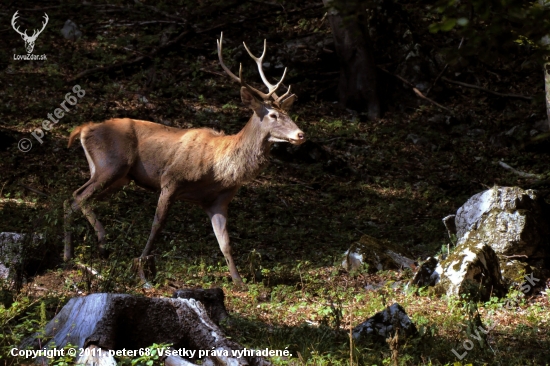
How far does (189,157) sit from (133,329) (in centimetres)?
449

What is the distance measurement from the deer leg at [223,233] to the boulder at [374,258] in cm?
145

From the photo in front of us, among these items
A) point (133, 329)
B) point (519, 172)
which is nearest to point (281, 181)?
point (519, 172)

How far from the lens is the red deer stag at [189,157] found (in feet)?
30.1

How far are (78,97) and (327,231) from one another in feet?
19.1

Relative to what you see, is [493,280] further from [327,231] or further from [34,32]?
[34,32]

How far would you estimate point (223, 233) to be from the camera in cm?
912

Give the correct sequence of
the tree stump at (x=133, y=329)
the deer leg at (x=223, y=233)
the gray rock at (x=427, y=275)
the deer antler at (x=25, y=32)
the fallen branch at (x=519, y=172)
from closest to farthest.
A: 1. the tree stump at (x=133, y=329)
2. the gray rock at (x=427, y=275)
3. the deer leg at (x=223, y=233)
4. the fallen branch at (x=519, y=172)
5. the deer antler at (x=25, y=32)

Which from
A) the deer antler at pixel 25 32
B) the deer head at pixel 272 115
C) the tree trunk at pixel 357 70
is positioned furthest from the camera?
the deer antler at pixel 25 32

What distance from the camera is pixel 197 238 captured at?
10562 millimetres

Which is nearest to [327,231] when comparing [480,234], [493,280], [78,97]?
[480,234]

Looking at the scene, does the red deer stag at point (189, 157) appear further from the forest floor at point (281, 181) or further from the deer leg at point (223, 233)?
the forest floor at point (281, 181)

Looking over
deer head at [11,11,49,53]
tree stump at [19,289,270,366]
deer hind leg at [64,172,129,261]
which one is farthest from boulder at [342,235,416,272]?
deer head at [11,11,49,53]

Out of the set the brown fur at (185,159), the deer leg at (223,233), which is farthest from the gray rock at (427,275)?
the brown fur at (185,159)

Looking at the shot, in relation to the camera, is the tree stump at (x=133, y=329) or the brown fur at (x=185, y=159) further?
the brown fur at (x=185, y=159)
